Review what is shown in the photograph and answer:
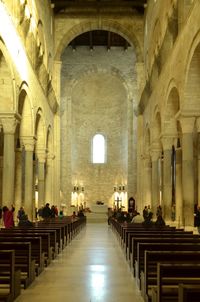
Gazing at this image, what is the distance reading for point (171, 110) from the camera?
84.2ft

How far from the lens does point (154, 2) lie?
32906 mm

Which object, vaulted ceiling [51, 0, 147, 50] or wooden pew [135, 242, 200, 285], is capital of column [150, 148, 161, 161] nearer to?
vaulted ceiling [51, 0, 147, 50]

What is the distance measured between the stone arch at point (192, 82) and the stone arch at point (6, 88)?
22.4ft

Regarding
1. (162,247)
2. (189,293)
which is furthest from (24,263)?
(189,293)

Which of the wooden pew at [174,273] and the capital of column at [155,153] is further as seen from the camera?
the capital of column at [155,153]

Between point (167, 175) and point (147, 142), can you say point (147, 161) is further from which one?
point (167, 175)

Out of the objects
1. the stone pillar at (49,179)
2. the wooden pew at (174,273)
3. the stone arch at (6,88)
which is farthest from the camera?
the stone pillar at (49,179)

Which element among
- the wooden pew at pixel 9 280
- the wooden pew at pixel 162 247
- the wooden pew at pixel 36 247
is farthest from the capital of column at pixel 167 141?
the wooden pew at pixel 9 280

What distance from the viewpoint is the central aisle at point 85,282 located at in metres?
7.96

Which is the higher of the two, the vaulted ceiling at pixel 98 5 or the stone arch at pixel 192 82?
the vaulted ceiling at pixel 98 5

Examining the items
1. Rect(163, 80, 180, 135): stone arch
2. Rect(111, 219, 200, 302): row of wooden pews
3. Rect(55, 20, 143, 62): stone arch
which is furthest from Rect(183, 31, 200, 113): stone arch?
Rect(55, 20, 143, 62): stone arch

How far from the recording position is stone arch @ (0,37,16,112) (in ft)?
65.8

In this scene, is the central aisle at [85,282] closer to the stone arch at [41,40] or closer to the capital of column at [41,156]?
the stone arch at [41,40]

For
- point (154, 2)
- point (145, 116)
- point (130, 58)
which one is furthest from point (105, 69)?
point (154, 2)
